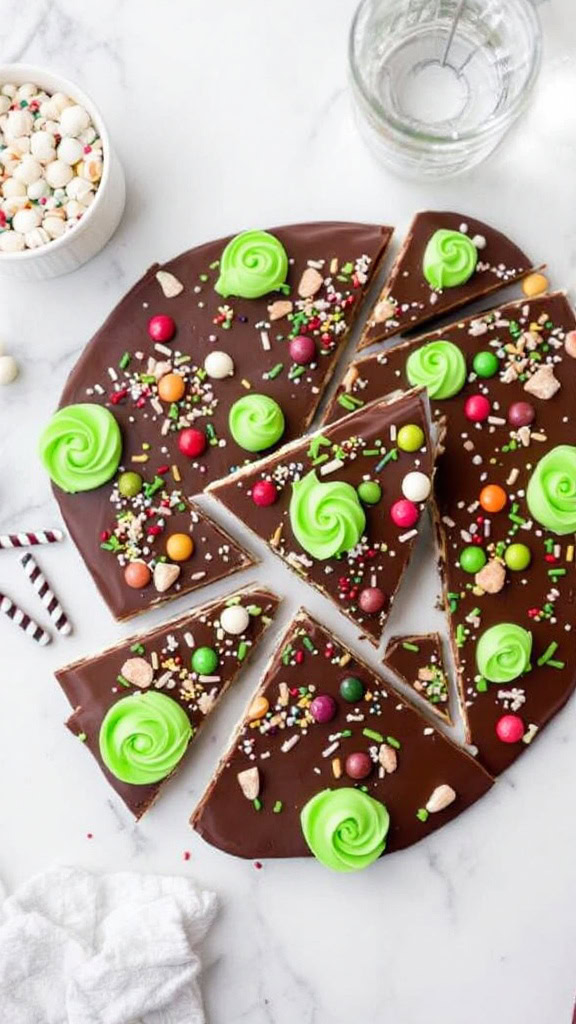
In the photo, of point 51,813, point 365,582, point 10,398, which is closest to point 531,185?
point 365,582

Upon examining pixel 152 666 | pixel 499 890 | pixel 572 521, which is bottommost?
pixel 499 890

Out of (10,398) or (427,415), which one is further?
(10,398)

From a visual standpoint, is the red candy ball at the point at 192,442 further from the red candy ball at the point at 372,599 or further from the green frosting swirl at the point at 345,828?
the green frosting swirl at the point at 345,828

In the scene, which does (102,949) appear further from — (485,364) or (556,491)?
(485,364)

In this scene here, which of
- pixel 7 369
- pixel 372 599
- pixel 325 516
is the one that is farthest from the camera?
pixel 7 369

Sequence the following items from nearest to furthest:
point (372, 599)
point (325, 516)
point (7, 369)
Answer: point (325, 516), point (372, 599), point (7, 369)

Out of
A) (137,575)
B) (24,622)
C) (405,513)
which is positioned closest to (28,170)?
(137,575)

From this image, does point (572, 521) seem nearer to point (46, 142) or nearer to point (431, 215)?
point (431, 215)
